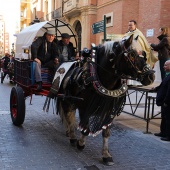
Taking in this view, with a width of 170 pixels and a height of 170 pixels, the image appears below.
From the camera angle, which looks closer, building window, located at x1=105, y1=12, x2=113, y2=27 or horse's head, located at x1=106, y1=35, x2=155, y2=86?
horse's head, located at x1=106, y1=35, x2=155, y2=86

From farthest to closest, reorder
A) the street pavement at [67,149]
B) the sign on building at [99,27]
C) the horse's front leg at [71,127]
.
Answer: the sign on building at [99,27], the horse's front leg at [71,127], the street pavement at [67,149]

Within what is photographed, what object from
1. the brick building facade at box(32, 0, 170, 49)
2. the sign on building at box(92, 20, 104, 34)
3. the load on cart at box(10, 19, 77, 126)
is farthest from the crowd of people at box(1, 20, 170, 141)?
the brick building facade at box(32, 0, 170, 49)

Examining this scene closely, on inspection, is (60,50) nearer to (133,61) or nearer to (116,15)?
(133,61)

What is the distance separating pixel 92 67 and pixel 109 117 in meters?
0.81

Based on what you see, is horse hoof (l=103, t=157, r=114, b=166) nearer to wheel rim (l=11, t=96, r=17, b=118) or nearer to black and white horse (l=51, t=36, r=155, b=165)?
black and white horse (l=51, t=36, r=155, b=165)

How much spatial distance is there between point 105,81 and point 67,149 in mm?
1554

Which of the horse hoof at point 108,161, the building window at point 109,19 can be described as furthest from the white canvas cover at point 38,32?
the building window at point 109,19

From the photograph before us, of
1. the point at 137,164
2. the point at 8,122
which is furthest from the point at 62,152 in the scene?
the point at 8,122

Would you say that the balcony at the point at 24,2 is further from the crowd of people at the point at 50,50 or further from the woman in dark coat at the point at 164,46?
the woman in dark coat at the point at 164,46

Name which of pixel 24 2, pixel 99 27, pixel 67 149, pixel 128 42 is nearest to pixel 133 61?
pixel 128 42

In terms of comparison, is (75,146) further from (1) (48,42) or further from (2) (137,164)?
(1) (48,42)

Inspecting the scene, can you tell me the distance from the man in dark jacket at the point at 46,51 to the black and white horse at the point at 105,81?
1985 mm

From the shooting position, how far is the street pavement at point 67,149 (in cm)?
441

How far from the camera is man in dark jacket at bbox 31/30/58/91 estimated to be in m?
6.64
